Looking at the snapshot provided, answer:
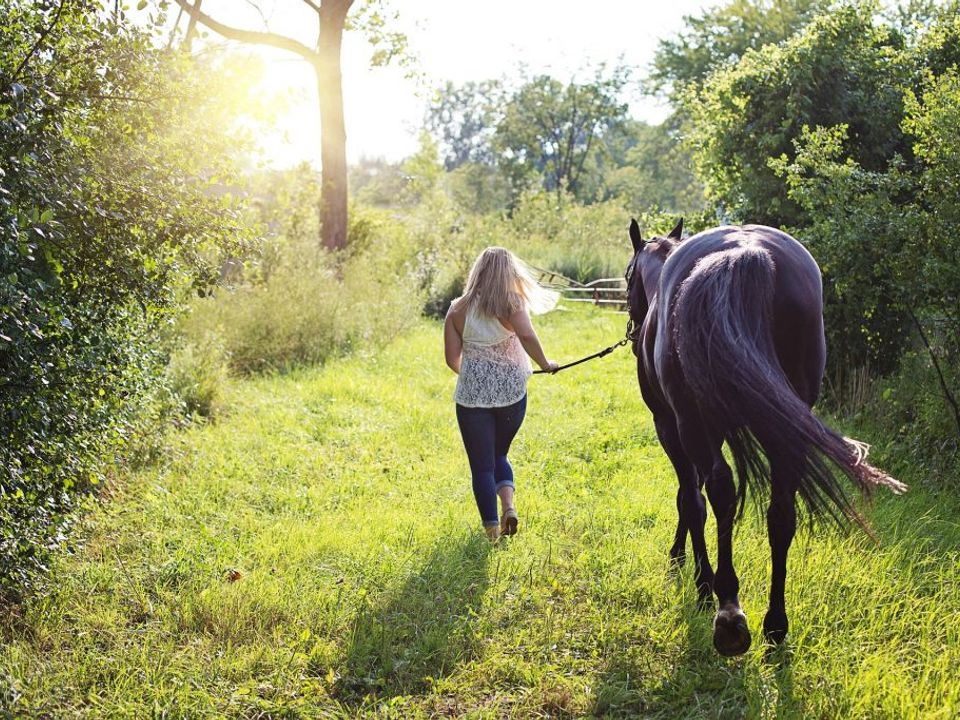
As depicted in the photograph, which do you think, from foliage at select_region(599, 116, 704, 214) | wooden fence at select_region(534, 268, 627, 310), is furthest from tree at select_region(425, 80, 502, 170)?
wooden fence at select_region(534, 268, 627, 310)

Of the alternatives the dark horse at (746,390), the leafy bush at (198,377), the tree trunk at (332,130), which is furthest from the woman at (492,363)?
the tree trunk at (332,130)

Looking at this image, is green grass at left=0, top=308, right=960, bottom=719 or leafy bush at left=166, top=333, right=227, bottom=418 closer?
green grass at left=0, top=308, right=960, bottom=719

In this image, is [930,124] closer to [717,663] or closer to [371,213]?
[717,663]

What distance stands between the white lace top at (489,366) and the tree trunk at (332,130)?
11.5 metres

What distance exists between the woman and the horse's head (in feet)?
2.18

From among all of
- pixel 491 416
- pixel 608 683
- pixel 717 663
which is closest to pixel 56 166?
pixel 491 416

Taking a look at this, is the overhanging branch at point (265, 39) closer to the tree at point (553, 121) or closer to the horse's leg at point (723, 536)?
the horse's leg at point (723, 536)

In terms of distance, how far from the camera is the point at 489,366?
17.2ft

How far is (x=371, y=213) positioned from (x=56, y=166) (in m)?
16.4

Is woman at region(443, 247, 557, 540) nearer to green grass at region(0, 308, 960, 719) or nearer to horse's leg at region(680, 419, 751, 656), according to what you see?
green grass at region(0, 308, 960, 719)

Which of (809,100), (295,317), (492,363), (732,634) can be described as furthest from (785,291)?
(295,317)

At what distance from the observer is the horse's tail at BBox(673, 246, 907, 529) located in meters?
2.92

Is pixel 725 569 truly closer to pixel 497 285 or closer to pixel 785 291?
pixel 785 291

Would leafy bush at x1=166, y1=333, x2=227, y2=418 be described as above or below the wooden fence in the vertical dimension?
below
